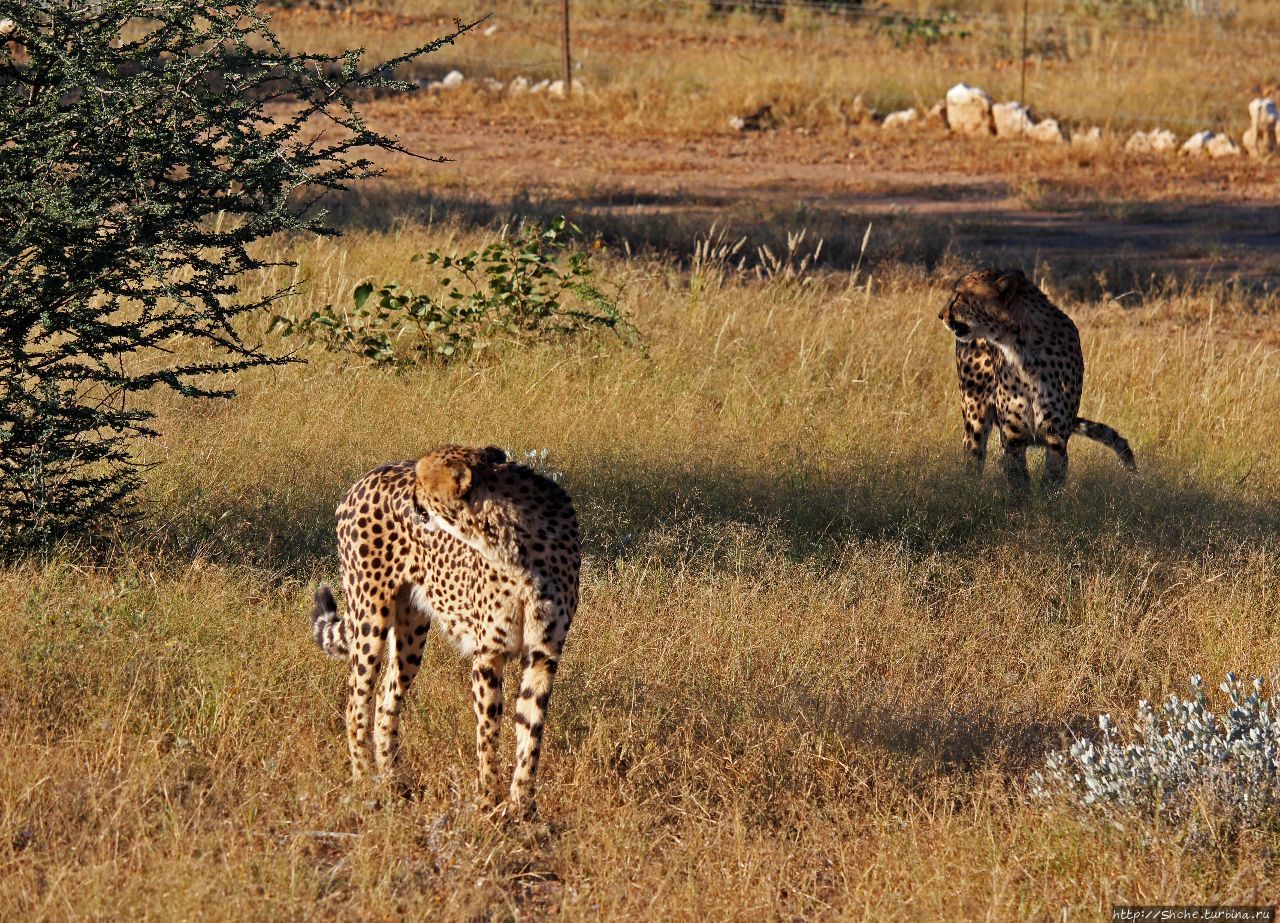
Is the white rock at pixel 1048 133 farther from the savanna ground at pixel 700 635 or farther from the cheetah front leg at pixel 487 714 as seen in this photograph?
the cheetah front leg at pixel 487 714

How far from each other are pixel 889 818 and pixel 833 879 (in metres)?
0.27

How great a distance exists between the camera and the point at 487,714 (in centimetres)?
423

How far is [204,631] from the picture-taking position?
5070 millimetres

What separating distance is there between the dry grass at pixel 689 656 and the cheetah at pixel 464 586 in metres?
0.20

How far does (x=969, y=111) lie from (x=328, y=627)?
50.1ft

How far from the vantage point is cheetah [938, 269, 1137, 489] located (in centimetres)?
694

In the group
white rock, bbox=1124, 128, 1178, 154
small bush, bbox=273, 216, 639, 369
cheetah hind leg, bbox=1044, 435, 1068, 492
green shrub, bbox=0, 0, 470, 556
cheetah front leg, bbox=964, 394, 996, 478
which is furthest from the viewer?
white rock, bbox=1124, 128, 1178, 154

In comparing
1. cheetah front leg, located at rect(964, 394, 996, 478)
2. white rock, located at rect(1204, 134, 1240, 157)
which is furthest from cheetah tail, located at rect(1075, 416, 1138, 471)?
white rock, located at rect(1204, 134, 1240, 157)

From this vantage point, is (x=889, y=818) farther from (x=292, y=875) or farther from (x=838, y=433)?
(x=838, y=433)

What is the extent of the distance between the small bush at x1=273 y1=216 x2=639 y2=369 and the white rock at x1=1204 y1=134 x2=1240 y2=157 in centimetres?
1075

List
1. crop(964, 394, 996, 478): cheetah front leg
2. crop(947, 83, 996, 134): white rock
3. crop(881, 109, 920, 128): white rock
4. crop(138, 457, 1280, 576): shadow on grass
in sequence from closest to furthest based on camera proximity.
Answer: crop(138, 457, 1280, 576): shadow on grass
crop(964, 394, 996, 478): cheetah front leg
crop(947, 83, 996, 134): white rock
crop(881, 109, 920, 128): white rock

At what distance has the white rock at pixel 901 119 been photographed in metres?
18.7

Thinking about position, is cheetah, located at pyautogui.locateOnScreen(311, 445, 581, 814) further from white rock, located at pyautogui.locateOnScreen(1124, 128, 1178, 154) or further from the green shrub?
white rock, located at pyautogui.locateOnScreen(1124, 128, 1178, 154)

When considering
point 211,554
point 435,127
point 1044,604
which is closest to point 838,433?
point 1044,604
